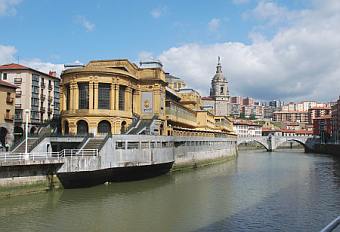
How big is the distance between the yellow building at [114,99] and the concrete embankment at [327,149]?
7500 centimetres

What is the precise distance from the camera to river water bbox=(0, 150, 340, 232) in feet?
80.3

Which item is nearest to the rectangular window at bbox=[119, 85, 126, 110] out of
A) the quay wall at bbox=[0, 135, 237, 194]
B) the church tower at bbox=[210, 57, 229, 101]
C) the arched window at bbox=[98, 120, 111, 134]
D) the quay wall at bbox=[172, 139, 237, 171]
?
the arched window at bbox=[98, 120, 111, 134]

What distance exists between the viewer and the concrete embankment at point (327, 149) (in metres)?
117

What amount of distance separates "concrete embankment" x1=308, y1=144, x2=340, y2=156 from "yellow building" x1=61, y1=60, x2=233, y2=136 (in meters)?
75.0

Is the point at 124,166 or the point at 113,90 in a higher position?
the point at 113,90

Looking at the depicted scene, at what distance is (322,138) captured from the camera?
153 metres

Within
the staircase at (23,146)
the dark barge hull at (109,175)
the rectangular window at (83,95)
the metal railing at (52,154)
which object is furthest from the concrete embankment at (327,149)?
the staircase at (23,146)

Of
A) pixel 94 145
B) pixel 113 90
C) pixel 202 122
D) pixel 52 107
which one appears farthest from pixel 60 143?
pixel 202 122

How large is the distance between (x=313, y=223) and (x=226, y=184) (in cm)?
1998

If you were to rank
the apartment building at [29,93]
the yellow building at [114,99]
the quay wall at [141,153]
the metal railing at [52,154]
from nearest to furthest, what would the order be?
Result: the metal railing at [52,154] → the quay wall at [141,153] → the yellow building at [114,99] → the apartment building at [29,93]

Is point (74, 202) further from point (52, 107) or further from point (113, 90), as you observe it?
point (52, 107)

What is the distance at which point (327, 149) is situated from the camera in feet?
433

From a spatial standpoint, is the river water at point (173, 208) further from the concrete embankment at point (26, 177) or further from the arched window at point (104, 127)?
the arched window at point (104, 127)

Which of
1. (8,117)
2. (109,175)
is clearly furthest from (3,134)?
(109,175)
